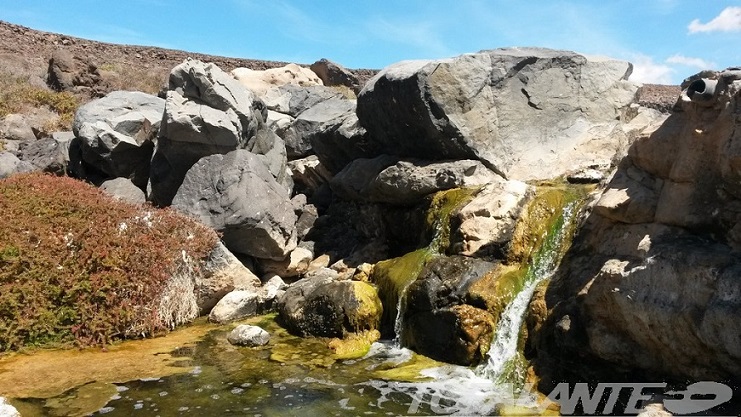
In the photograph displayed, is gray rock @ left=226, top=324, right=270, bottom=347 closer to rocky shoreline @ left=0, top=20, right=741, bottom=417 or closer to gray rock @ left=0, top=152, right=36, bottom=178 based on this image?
rocky shoreline @ left=0, top=20, right=741, bottom=417

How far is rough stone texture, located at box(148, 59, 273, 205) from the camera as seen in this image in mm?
15469

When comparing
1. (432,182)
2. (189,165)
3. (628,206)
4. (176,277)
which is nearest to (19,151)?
(189,165)

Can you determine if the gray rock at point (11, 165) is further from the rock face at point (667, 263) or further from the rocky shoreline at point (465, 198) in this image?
the rock face at point (667, 263)

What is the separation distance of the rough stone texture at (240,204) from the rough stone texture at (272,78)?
46.8 feet

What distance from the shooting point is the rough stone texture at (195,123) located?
1547 centimetres

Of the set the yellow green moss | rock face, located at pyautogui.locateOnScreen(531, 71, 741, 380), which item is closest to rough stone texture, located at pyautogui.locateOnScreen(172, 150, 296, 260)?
the yellow green moss

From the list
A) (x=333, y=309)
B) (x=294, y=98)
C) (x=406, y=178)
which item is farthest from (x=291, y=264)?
(x=294, y=98)

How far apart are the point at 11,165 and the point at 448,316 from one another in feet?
46.0

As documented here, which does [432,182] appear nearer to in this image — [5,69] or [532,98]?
[532,98]

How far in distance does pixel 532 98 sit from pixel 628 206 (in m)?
6.90

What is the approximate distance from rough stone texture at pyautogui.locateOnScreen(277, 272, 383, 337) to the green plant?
2679 millimetres

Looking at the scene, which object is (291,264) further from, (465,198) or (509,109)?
(509,109)

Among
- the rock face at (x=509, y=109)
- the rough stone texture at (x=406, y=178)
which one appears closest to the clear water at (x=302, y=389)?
the rough stone texture at (x=406, y=178)

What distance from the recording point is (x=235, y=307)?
42.4 feet
